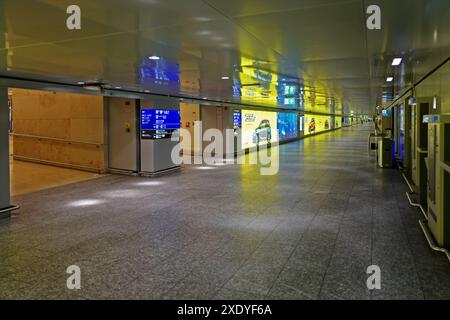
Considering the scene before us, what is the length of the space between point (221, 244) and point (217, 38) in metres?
2.39

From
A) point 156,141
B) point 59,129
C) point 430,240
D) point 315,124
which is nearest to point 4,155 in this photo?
point 156,141

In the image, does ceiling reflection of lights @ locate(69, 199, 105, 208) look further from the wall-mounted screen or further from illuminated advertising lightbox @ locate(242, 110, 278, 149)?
illuminated advertising lightbox @ locate(242, 110, 278, 149)

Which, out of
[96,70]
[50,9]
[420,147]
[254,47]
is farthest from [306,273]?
[96,70]

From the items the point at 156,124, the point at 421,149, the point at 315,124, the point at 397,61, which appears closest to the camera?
the point at 397,61

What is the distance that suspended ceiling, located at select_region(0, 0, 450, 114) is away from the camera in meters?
3.11

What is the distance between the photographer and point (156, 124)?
10.4 meters

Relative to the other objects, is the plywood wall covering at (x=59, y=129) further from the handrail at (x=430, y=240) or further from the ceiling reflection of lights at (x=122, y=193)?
the handrail at (x=430, y=240)

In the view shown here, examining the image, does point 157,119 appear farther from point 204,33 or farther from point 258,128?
point 258,128

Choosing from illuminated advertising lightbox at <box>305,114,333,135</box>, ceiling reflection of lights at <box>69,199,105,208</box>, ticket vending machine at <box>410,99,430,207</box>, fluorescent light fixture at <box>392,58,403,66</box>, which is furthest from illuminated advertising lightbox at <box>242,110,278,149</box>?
fluorescent light fixture at <box>392,58,403,66</box>

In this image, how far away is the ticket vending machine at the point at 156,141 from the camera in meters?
10.3

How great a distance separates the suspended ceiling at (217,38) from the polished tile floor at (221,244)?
92.8 inches

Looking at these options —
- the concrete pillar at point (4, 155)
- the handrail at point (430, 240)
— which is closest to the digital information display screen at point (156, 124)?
the concrete pillar at point (4, 155)

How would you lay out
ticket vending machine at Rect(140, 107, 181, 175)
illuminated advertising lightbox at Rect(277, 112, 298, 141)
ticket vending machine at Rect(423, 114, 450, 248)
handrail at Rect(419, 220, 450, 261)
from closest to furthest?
handrail at Rect(419, 220, 450, 261) < ticket vending machine at Rect(423, 114, 450, 248) < ticket vending machine at Rect(140, 107, 181, 175) < illuminated advertising lightbox at Rect(277, 112, 298, 141)
